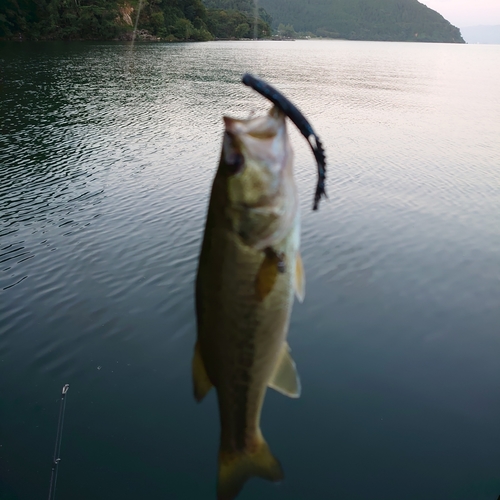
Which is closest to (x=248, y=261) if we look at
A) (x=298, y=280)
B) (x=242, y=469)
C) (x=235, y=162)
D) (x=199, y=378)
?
(x=298, y=280)

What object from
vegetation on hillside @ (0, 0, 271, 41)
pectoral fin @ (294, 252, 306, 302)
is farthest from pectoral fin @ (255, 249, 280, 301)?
vegetation on hillside @ (0, 0, 271, 41)

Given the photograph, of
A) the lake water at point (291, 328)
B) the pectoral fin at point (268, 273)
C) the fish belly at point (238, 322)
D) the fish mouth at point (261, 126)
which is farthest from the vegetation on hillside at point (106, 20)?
the pectoral fin at point (268, 273)

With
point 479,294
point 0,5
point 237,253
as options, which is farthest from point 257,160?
point 0,5

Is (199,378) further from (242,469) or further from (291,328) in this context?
(291,328)

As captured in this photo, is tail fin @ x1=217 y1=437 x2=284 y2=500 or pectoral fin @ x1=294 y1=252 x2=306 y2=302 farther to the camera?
tail fin @ x1=217 y1=437 x2=284 y2=500

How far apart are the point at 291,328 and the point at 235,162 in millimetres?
12278

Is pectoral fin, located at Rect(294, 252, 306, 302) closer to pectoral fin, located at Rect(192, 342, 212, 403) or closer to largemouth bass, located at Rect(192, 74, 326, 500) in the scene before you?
largemouth bass, located at Rect(192, 74, 326, 500)

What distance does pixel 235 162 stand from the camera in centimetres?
217

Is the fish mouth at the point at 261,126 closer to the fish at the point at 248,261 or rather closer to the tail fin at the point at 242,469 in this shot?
the fish at the point at 248,261

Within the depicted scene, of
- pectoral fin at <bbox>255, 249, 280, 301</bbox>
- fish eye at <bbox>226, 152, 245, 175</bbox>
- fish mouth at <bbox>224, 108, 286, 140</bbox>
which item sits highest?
fish mouth at <bbox>224, 108, 286, 140</bbox>

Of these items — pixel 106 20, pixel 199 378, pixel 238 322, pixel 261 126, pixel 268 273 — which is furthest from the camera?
pixel 106 20

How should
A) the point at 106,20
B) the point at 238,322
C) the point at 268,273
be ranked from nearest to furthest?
the point at 268,273 → the point at 238,322 → the point at 106,20

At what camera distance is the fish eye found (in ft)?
7.08

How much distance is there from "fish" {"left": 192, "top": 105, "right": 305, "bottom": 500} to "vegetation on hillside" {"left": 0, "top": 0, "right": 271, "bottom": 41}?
4416 inches
